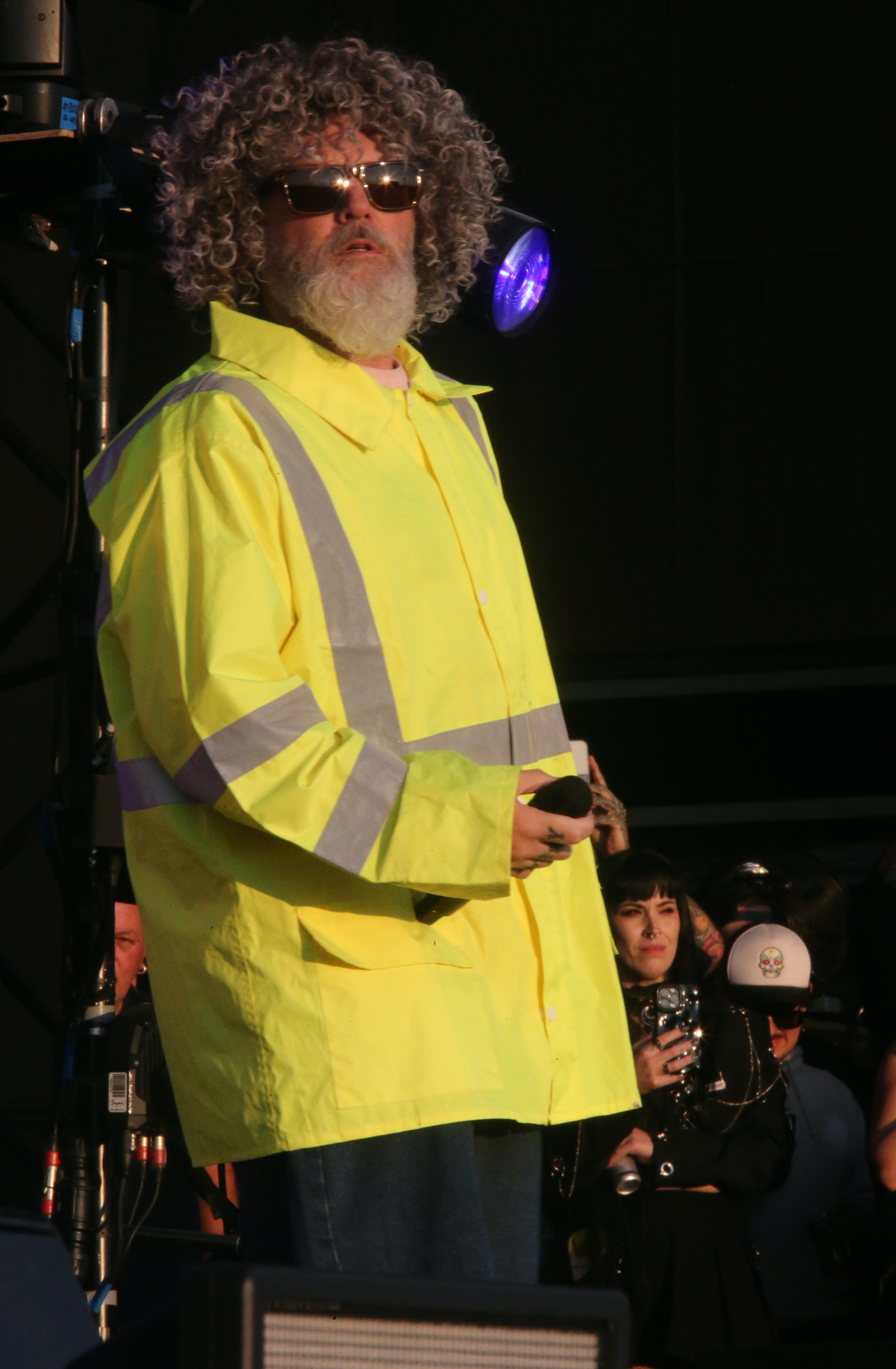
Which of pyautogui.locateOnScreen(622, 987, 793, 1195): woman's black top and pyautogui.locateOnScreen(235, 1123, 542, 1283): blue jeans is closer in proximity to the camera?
pyautogui.locateOnScreen(235, 1123, 542, 1283): blue jeans

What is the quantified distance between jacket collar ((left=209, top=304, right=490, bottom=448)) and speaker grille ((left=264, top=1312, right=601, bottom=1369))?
43.5 inches

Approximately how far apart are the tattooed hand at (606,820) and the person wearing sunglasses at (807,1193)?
479mm

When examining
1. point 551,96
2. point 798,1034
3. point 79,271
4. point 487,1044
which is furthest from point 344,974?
point 551,96

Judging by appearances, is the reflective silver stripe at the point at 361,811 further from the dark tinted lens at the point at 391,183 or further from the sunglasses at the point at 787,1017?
the sunglasses at the point at 787,1017

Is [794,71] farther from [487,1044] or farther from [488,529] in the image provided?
[487,1044]

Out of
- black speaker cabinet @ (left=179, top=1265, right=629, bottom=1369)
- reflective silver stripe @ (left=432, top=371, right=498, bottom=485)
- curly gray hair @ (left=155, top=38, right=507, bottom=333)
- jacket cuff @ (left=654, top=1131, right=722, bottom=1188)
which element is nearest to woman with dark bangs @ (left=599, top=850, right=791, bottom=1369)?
jacket cuff @ (left=654, top=1131, right=722, bottom=1188)

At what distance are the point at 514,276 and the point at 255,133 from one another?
24.6 inches

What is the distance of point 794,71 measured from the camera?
5039 mm

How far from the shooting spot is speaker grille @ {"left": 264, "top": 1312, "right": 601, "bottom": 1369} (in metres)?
1.04

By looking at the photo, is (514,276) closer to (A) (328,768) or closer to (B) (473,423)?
(B) (473,423)

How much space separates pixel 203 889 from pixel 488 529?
1.85 feet

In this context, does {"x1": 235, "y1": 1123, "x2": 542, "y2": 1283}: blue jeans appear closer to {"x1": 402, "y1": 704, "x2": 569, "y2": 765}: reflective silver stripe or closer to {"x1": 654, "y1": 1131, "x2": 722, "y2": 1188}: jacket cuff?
{"x1": 402, "y1": 704, "x2": 569, "y2": 765}: reflective silver stripe

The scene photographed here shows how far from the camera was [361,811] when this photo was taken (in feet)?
5.53

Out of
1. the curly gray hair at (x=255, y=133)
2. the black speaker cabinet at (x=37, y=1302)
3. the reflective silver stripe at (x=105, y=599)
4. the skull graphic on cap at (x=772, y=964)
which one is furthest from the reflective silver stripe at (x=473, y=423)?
the skull graphic on cap at (x=772, y=964)
